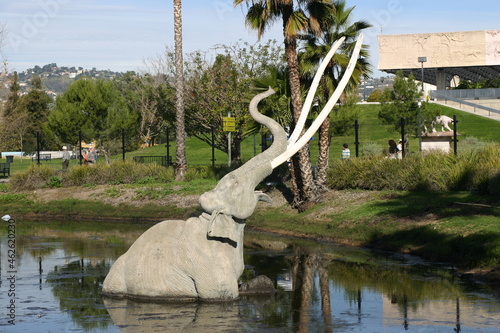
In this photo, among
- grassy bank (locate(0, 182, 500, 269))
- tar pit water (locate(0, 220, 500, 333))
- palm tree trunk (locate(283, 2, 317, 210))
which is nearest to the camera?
tar pit water (locate(0, 220, 500, 333))

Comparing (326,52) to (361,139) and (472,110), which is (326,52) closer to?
(361,139)

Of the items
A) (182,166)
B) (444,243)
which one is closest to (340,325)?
(444,243)

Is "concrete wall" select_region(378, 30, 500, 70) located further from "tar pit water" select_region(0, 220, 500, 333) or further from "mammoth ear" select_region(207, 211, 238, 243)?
"mammoth ear" select_region(207, 211, 238, 243)

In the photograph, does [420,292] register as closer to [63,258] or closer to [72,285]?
[72,285]

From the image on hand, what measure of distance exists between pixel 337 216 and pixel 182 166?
433 inches

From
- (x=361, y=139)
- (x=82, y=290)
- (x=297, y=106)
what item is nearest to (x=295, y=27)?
(x=297, y=106)

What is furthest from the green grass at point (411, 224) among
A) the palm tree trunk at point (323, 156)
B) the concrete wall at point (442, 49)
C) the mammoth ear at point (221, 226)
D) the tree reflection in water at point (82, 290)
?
the concrete wall at point (442, 49)

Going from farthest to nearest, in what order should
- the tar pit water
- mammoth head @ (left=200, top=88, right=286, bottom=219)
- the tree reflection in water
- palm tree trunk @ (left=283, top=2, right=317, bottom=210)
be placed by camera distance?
palm tree trunk @ (left=283, top=2, right=317, bottom=210) → mammoth head @ (left=200, top=88, right=286, bottom=219) → the tree reflection in water → the tar pit water

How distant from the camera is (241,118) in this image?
1308 inches

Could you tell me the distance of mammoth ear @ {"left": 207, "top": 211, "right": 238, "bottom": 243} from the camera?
1062cm

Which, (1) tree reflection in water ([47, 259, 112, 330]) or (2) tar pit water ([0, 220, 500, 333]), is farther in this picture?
(1) tree reflection in water ([47, 259, 112, 330])

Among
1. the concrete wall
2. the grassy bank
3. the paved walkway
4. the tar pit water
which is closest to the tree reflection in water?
the tar pit water

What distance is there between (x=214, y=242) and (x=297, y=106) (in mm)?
10764

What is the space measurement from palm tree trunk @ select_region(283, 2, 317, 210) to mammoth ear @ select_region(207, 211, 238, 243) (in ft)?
34.9
